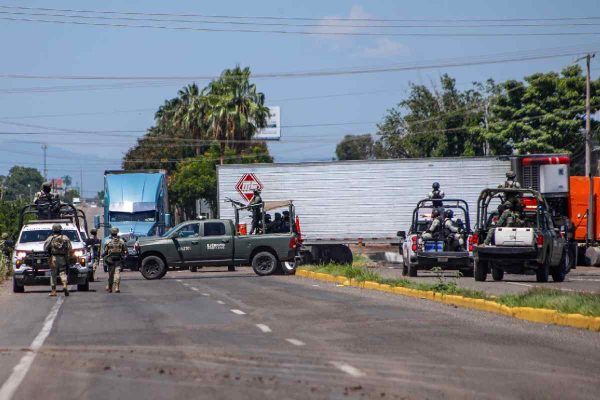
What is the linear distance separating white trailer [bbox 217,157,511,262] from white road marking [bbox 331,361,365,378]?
29.4m

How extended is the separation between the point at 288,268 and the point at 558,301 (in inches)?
776

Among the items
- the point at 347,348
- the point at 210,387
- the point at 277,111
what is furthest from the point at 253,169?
the point at 277,111

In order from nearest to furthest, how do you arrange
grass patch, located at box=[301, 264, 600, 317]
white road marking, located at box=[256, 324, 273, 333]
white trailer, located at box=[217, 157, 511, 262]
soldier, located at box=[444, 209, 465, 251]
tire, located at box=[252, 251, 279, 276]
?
white road marking, located at box=[256, 324, 273, 333]
grass patch, located at box=[301, 264, 600, 317]
soldier, located at box=[444, 209, 465, 251]
tire, located at box=[252, 251, 279, 276]
white trailer, located at box=[217, 157, 511, 262]

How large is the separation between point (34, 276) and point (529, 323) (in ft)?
50.2

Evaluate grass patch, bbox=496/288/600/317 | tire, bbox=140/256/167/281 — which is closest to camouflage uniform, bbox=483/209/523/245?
grass patch, bbox=496/288/600/317

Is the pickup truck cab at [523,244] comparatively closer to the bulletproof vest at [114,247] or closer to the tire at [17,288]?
the bulletproof vest at [114,247]

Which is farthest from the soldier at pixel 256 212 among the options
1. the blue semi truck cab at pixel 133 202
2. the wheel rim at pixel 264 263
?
the blue semi truck cab at pixel 133 202

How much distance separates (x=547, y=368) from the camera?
39.1 ft

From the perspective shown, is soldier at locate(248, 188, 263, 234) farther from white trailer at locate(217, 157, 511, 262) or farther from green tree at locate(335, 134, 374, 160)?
green tree at locate(335, 134, 374, 160)

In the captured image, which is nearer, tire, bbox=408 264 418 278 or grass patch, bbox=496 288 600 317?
grass patch, bbox=496 288 600 317

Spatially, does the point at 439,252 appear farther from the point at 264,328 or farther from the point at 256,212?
the point at 264,328

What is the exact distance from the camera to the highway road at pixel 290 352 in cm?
1061

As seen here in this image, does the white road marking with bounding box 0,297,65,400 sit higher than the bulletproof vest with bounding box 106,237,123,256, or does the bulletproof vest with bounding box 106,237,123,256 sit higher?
the bulletproof vest with bounding box 106,237,123,256

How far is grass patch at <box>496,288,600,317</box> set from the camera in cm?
1672
